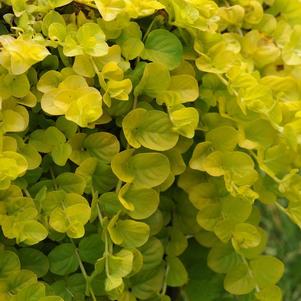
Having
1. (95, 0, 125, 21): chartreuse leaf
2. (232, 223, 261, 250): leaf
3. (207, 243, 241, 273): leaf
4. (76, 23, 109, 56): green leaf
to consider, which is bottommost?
(207, 243, 241, 273): leaf

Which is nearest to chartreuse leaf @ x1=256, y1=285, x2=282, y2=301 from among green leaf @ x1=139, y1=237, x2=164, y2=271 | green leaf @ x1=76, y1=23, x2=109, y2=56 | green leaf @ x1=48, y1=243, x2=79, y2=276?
green leaf @ x1=139, y1=237, x2=164, y2=271

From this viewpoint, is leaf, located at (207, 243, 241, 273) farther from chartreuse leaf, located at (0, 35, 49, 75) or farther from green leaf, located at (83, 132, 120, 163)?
chartreuse leaf, located at (0, 35, 49, 75)

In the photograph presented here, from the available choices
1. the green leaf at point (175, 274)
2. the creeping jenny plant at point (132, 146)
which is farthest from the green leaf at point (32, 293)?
the green leaf at point (175, 274)

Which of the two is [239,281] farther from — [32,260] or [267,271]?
[32,260]

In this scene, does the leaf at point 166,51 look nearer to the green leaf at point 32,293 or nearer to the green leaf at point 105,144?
the green leaf at point 105,144

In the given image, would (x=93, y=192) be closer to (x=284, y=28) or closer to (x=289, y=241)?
(x=284, y=28)

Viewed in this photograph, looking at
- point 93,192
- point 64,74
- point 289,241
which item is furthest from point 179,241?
point 289,241

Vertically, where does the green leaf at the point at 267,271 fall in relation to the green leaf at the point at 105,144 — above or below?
below
